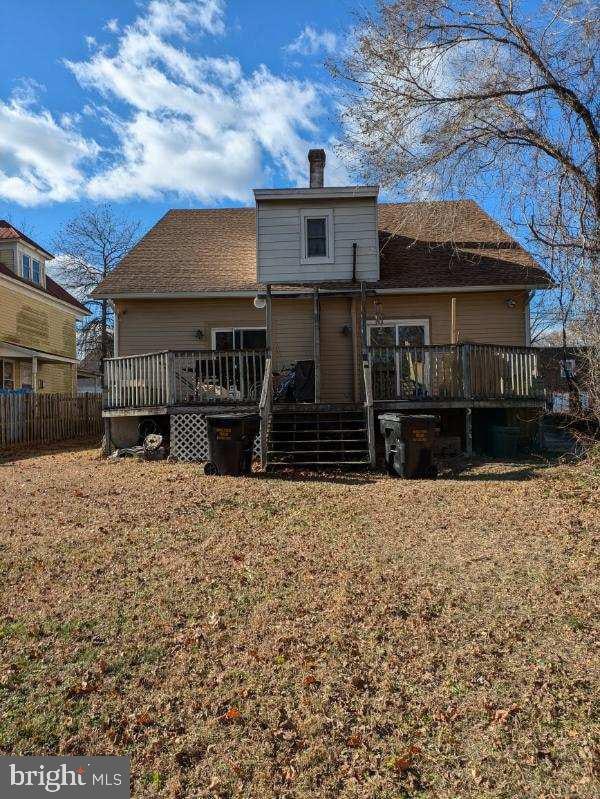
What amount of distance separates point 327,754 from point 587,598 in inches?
102

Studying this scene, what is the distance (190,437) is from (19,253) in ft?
51.3

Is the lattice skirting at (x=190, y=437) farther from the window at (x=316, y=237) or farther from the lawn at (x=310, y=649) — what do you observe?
the window at (x=316, y=237)

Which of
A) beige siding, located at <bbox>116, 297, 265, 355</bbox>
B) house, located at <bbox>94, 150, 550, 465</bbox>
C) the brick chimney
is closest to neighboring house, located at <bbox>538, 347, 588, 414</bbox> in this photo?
house, located at <bbox>94, 150, 550, 465</bbox>

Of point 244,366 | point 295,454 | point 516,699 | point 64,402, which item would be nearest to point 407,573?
point 516,699

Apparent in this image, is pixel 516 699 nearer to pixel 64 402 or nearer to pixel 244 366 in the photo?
pixel 244 366

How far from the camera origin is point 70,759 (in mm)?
2664

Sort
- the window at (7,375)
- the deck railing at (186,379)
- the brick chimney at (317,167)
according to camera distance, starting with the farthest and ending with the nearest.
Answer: the window at (7,375), the brick chimney at (317,167), the deck railing at (186,379)

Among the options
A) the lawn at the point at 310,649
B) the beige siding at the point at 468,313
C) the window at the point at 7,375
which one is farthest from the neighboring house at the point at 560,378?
the window at the point at 7,375

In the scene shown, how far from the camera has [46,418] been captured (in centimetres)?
1650

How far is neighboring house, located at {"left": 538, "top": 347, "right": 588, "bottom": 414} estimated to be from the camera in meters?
9.47

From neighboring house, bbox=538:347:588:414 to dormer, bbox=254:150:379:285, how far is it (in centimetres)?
426

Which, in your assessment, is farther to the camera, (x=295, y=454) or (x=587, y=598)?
(x=295, y=454)

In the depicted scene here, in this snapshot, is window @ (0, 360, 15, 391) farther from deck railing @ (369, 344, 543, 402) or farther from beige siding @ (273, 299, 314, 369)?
deck railing @ (369, 344, 543, 402)

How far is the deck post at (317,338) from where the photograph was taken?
12.9 meters
